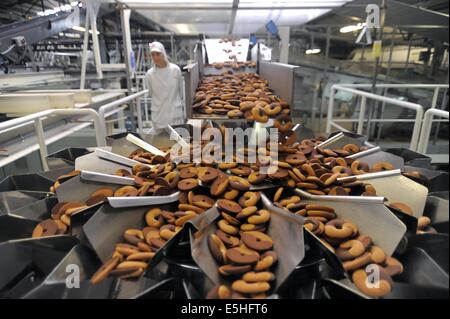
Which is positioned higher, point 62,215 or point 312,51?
point 312,51

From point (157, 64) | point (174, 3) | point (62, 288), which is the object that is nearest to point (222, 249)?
point (62, 288)

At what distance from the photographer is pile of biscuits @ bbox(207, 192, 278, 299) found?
59 cm

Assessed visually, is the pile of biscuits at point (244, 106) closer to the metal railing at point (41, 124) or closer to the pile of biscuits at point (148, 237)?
the pile of biscuits at point (148, 237)

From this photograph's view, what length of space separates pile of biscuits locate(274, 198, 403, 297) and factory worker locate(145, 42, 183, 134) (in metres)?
1.75

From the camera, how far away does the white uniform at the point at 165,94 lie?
233 centimetres

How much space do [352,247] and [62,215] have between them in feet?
2.73

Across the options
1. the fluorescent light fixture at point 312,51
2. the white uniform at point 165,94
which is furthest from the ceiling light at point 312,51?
the white uniform at point 165,94

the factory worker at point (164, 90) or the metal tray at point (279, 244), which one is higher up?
the factory worker at point (164, 90)

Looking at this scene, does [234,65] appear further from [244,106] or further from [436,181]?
[436,181]

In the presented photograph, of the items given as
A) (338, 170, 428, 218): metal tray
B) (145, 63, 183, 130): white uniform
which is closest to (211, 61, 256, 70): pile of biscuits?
(145, 63, 183, 130): white uniform

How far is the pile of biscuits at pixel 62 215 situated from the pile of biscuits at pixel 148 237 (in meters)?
0.17

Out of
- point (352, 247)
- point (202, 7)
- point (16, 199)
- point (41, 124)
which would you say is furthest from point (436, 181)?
point (202, 7)

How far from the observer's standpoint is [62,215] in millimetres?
833

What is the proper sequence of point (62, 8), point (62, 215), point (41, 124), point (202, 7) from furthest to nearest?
1. point (202, 7)
2. point (62, 8)
3. point (41, 124)
4. point (62, 215)
